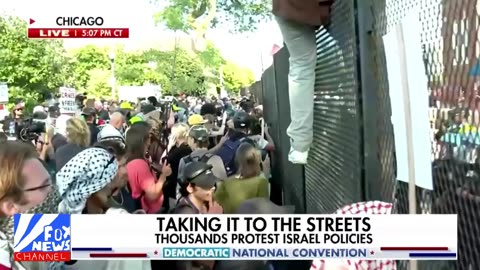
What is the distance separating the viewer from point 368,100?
108 inches

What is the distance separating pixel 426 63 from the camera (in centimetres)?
202

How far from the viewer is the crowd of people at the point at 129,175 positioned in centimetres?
212

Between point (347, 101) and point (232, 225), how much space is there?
1.81 m

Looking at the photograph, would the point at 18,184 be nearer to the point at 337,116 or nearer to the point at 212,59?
the point at 337,116

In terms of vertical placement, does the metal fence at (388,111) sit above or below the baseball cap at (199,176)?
above

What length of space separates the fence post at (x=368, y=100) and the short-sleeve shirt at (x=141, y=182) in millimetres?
2450

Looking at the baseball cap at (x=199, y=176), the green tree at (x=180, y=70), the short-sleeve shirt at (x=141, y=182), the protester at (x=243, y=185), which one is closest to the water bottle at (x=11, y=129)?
the short-sleeve shirt at (x=141, y=182)

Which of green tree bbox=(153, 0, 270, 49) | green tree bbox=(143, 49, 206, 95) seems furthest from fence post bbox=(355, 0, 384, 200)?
green tree bbox=(143, 49, 206, 95)

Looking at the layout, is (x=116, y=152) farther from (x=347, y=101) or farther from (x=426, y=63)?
(x=426, y=63)

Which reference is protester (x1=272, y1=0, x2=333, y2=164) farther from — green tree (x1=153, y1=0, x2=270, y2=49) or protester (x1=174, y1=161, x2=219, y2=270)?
green tree (x1=153, y1=0, x2=270, y2=49)

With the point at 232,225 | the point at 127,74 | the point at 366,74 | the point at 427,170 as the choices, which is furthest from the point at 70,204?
the point at 127,74

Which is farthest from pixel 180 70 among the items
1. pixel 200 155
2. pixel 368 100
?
pixel 368 100

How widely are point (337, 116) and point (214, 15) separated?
21.1 feet

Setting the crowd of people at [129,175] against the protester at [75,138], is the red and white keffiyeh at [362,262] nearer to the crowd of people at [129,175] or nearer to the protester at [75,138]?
the crowd of people at [129,175]
